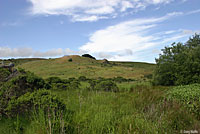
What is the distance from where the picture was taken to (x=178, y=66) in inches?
528

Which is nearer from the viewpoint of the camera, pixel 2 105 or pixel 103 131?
pixel 103 131

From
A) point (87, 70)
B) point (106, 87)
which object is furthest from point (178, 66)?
point (87, 70)

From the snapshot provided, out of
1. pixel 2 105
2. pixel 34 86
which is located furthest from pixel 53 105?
pixel 34 86

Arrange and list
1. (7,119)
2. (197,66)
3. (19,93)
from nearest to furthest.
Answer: (7,119) → (19,93) → (197,66)

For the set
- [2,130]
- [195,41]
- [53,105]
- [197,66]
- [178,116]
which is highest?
[195,41]

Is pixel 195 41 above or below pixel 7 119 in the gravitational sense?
above

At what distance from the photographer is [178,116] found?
16.6 ft

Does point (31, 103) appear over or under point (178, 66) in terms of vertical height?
under

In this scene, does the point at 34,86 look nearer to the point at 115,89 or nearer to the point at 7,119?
the point at 7,119

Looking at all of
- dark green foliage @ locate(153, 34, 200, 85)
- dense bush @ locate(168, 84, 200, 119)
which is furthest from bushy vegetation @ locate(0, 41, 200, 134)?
dark green foliage @ locate(153, 34, 200, 85)

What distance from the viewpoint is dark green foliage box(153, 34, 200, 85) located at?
12625mm

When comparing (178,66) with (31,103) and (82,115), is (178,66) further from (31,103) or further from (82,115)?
(31,103)

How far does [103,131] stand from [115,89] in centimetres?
724

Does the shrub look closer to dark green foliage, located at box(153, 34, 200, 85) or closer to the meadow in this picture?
the meadow
